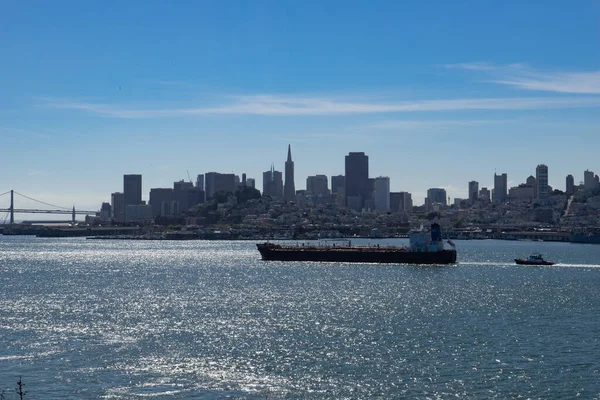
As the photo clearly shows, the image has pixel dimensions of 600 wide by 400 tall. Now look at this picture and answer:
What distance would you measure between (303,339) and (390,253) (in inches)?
2517

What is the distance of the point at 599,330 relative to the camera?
4638 centimetres

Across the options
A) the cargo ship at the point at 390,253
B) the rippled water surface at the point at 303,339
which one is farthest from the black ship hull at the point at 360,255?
the rippled water surface at the point at 303,339

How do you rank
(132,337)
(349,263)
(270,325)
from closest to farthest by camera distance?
(132,337) → (270,325) → (349,263)

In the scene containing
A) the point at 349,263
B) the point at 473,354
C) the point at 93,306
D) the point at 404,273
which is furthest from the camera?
the point at 349,263

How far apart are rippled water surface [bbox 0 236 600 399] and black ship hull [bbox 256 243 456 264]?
23174 mm

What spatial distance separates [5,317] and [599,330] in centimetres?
3445

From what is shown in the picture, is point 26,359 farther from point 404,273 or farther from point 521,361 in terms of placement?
point 404,273

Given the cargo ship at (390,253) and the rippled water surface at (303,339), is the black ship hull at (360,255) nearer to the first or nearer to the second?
the cargo ship at (390,253)

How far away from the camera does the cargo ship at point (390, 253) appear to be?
10406 centimetres

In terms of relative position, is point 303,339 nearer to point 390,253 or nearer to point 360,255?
point 390,253

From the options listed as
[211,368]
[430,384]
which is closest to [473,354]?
[430,384]

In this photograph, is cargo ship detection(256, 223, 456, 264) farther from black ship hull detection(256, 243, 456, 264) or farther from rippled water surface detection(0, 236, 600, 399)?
rippled water surface detection(0, 236, 600, 399)

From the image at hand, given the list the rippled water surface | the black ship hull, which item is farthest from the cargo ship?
the rippled water surface

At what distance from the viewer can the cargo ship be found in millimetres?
104062
